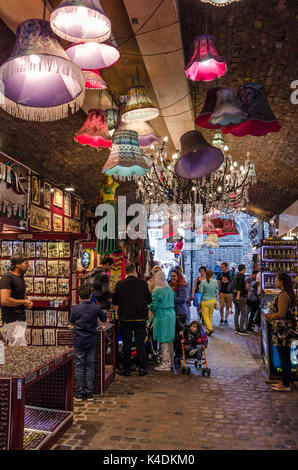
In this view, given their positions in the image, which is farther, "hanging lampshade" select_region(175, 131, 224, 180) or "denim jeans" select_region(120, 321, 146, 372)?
"denim jeans" select_region(120, 321, 146, 372)

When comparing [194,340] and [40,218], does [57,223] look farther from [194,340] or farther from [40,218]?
[194,340]

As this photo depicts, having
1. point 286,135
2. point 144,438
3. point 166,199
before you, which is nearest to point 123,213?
point 166,199

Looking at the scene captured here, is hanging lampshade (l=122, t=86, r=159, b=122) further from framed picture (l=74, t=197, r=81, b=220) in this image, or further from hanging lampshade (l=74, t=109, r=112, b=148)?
framed picture (l=74, t=197, r=81, b=220)

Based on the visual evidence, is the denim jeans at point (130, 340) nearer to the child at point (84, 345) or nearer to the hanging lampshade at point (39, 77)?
the child at point (84, 345)

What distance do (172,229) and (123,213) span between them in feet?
5.87

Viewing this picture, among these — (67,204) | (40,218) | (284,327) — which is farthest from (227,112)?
(67,204)

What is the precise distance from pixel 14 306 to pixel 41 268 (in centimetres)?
234

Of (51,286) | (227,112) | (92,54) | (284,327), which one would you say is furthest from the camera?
(51,286)

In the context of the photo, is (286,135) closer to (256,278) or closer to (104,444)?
(256,278)

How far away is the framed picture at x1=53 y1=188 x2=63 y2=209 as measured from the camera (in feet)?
26.9

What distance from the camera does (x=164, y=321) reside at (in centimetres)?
558

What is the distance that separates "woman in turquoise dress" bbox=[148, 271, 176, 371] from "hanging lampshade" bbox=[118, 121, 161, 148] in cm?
218

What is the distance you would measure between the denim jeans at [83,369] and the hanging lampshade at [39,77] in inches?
109

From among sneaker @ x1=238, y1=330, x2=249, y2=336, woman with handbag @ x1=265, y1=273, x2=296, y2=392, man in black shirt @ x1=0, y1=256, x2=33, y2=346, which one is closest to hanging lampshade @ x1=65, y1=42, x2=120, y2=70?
man in black shirt @ x1=0, y1=256, x2=33, y2=346
